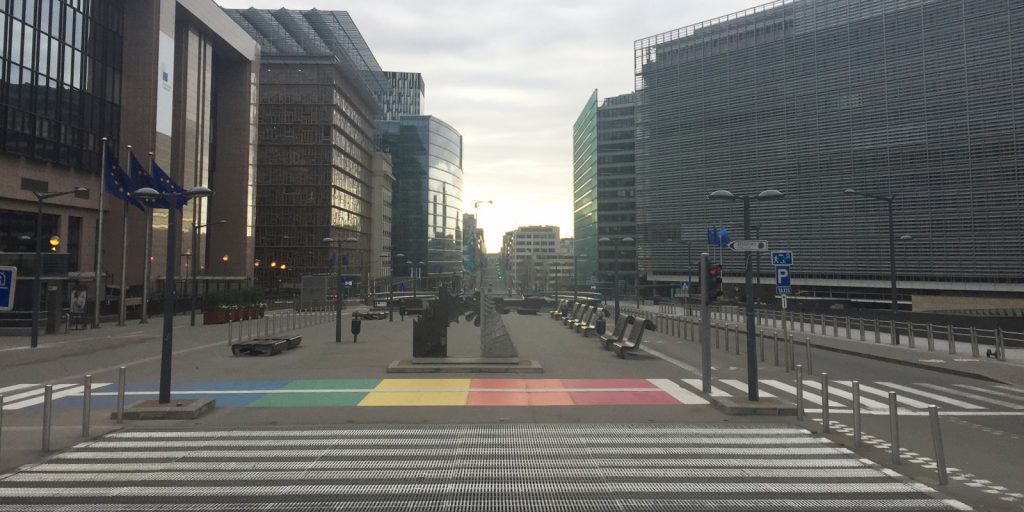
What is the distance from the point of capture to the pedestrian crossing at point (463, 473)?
6.59 metres

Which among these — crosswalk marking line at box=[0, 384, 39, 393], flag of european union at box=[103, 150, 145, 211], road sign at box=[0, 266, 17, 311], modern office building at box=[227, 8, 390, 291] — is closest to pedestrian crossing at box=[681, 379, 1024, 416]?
road sign at box=[0, 266, 17, 311]

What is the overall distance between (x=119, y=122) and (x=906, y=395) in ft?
189

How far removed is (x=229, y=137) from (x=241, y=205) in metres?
8.66

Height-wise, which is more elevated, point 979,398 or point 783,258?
point 783,258

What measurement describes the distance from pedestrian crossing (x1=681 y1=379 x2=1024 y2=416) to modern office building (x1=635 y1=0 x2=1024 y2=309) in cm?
3890

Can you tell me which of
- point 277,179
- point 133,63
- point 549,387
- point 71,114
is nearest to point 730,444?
point 549,387

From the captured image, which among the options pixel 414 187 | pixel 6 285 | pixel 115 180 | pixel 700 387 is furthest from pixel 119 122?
pixel 414 187

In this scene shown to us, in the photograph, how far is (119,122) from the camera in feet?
159

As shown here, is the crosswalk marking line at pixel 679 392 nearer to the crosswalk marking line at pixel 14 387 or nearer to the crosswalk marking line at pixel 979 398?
the crosswalk marking line at pixel 979 398

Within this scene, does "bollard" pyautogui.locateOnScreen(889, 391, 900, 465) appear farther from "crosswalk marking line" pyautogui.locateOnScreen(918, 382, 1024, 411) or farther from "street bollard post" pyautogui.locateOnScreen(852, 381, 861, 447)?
"crosswalk marking line" pyautogui.locateOnScreen(918, 382, 1024, 411)

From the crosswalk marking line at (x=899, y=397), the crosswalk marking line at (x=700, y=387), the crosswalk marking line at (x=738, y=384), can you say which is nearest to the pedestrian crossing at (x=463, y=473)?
the crosswalk marking line at (x=700, y=387)

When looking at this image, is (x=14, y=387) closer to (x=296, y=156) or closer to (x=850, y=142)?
(x=296, y=156)

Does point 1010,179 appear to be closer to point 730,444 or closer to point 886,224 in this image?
point 886,224

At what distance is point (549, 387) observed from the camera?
45.8ft
